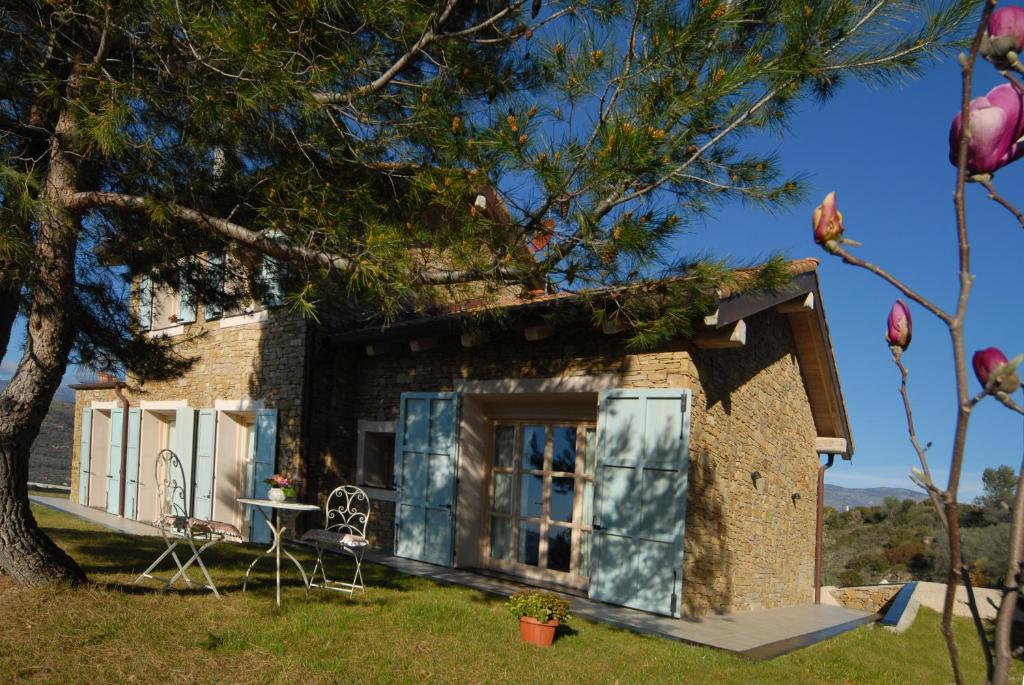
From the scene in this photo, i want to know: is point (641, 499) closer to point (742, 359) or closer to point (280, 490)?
point (742, 359)

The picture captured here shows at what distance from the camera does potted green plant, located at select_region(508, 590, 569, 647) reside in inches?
220

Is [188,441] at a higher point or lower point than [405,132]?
lower

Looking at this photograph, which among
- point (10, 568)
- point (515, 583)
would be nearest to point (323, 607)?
point (10, 568)

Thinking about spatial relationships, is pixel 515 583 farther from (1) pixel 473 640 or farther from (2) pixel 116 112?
(2) pixel 116 112

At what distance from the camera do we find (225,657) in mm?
4633

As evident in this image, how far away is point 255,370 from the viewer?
10.9m

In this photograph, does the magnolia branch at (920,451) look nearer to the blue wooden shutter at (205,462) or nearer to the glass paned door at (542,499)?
the glass paned door at (542,499)

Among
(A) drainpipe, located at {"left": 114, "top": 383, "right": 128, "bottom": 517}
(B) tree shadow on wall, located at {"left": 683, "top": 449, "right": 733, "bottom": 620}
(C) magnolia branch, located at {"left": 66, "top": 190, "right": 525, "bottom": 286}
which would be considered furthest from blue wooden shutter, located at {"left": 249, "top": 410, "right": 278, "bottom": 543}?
(B) tree shadow on wall, located at {"left": 683, "top": 449, "right": 733, "bottom": 620}

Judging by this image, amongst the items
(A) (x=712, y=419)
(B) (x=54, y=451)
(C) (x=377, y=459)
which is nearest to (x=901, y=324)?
(A) (x=712, y=419)

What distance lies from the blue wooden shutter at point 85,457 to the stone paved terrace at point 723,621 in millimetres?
8516

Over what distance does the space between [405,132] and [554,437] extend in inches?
175

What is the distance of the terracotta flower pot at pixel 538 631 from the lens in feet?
18.3

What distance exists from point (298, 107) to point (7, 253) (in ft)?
6.34

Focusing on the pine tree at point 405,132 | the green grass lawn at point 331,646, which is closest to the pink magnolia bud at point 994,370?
the pine tree at point 405,132
